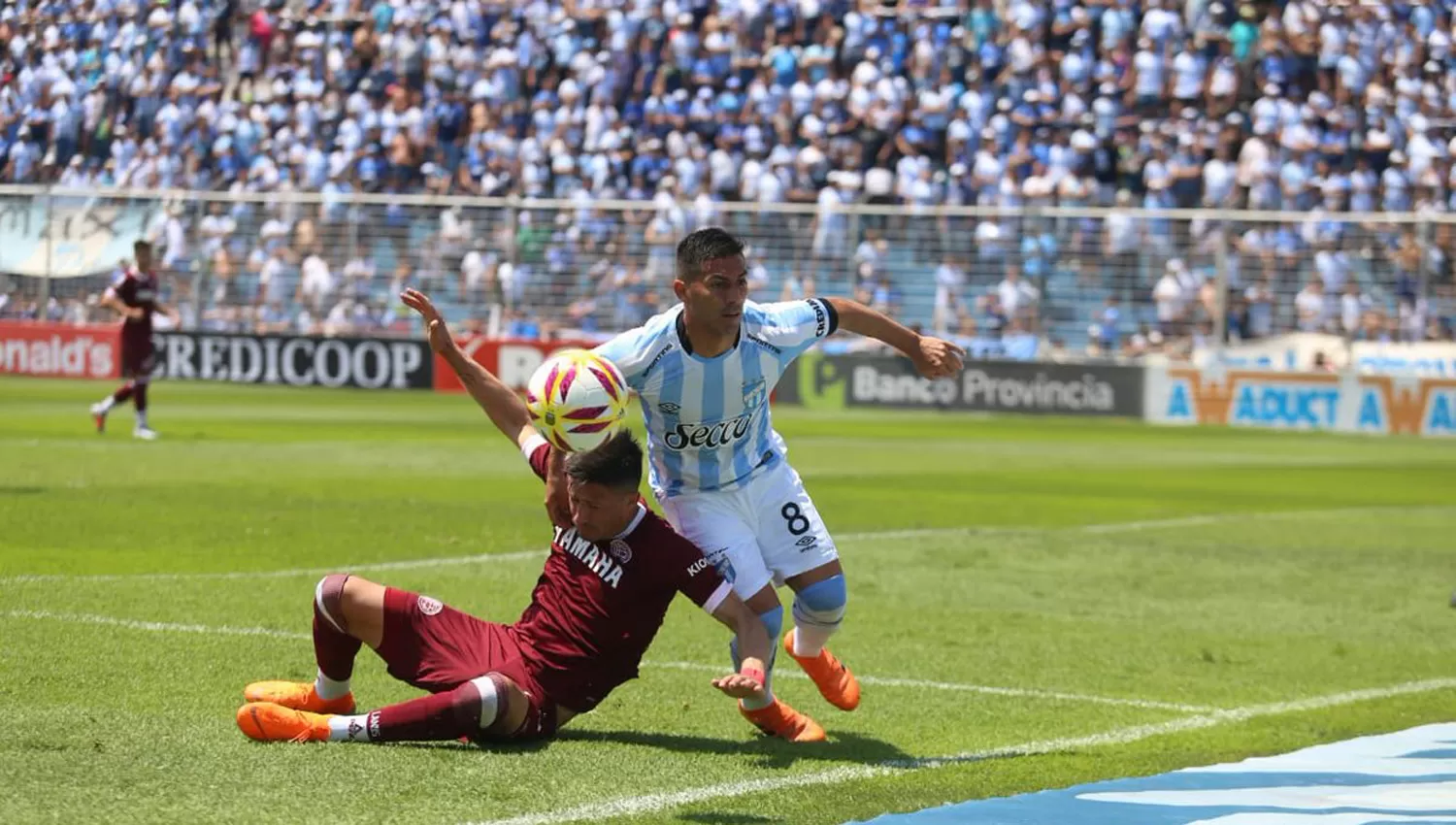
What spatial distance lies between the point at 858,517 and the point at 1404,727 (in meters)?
8.23

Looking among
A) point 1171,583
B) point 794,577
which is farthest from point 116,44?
point 794,577

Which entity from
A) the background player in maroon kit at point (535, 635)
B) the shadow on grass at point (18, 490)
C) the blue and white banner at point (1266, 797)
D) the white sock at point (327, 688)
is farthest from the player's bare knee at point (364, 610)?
the shadow on grass at point (18, 490)

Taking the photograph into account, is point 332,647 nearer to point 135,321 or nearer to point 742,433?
point 742,433

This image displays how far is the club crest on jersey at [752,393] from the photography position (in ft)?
27.1

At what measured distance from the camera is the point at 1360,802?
7293 mm

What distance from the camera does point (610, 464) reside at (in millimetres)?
7312

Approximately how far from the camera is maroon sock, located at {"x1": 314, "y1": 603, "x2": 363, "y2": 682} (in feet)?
25.0

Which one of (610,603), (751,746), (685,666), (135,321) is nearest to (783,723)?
(751,746)

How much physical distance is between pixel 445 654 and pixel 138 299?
1776 centimetres

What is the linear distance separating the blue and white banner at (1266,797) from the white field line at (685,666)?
4.19ft

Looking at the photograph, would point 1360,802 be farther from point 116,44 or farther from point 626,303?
point 116,44

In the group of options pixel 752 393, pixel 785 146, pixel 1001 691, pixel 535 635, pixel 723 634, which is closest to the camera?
pixel 535 635

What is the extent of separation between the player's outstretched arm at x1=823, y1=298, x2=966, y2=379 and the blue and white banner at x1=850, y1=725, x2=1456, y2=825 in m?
1.88

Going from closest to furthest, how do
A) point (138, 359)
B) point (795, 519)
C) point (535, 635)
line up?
point (535, 635) < point (795, 519) < point (138, 359)
